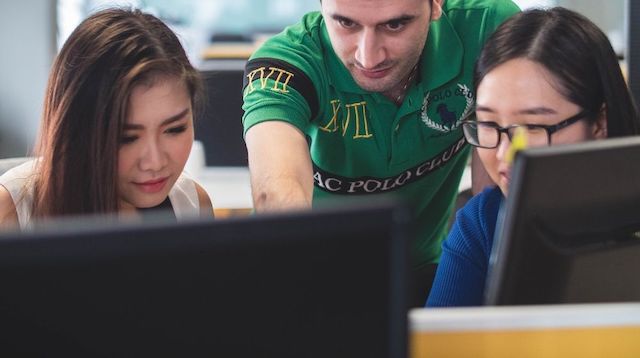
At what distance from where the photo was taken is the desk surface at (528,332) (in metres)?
0.92

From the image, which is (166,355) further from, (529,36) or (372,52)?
(372,52)

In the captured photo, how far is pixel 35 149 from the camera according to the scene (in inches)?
65.6

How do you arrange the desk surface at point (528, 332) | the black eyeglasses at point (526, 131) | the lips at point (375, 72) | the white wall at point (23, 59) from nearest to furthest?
the desk surface at point (528, 332)
the black eyeglasses at point (526, 131)
the lips at point (375, 72)
the white wall at point (23, 59)

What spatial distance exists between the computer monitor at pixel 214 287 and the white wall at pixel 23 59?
408 cm

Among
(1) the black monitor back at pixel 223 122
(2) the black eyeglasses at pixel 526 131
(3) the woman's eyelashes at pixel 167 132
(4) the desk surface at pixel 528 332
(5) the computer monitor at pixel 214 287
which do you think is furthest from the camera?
(1) the black monitor back at pixel 223 122

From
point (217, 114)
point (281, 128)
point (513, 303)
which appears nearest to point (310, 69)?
point (281, 128)

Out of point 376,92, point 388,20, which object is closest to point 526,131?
point 388,20

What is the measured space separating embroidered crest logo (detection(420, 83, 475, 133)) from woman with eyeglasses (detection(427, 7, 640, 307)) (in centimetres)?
42

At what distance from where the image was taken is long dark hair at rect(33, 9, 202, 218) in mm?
1522

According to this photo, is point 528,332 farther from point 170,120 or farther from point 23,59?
point 23,59

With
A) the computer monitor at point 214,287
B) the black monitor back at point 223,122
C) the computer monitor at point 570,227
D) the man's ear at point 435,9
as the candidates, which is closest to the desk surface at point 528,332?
the computer monitor at point 570,227

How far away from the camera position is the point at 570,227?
0.98m

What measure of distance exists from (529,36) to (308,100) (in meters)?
0.48

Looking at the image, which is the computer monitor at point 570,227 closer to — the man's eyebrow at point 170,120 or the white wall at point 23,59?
the man's eyebrow at point 170,120
